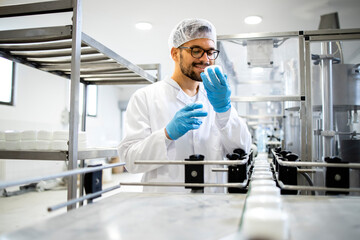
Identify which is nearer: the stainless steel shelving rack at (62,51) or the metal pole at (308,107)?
the stainless steel shelving rack at (62,51)

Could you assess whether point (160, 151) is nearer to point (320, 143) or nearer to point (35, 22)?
point (320, 143)

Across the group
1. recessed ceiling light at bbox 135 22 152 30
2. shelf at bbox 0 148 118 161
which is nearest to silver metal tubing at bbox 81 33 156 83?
shelf at bbox 0 148 118 161

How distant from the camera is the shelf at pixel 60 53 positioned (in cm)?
128

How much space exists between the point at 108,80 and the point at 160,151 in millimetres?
1513

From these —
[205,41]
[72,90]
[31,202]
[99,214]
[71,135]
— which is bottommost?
[31,202]

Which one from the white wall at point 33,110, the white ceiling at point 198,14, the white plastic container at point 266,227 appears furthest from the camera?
the white wall at point 33,110

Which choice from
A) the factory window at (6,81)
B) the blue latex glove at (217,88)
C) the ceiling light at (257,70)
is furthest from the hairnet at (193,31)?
the factory window at (6,81)

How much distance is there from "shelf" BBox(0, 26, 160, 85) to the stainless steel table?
920 millimetres

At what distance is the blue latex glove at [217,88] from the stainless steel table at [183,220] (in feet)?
1.87

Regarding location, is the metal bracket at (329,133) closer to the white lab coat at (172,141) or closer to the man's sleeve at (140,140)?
the white lab coat at (172,141)

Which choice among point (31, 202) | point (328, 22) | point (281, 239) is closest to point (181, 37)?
point (281, 239)

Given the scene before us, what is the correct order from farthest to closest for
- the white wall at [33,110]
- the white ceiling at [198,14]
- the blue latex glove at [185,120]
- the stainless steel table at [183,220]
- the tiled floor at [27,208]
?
the white wall at [33,110] → the tiled floor at [27,208] → the white ceiling at [198,14] → the blue latex glove at [185,120] → the stainless steel table at [183,220]

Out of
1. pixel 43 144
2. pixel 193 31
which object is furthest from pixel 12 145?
pixel 193 31

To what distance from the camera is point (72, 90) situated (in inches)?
49.3
